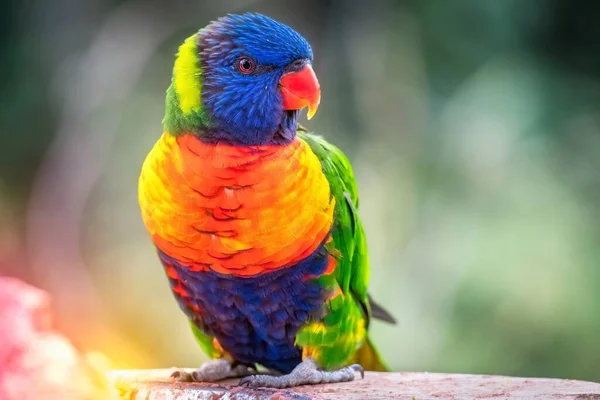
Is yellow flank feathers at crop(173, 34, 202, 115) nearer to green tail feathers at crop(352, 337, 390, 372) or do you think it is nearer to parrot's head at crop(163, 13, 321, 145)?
parrot's head at crop(163, 13, 321, 145)

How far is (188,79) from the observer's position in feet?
5.78

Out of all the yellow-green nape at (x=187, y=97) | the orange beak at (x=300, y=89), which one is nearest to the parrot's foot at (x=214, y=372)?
the yellow-green nape at (x=187, y=97)

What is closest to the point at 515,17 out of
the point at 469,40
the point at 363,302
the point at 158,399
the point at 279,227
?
the point at 469,40

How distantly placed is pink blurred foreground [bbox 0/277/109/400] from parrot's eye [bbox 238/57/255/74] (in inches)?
33.8

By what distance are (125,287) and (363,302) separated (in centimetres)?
193

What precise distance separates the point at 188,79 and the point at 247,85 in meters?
0.16

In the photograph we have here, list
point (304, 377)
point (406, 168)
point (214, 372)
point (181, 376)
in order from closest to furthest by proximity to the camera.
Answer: point (304, 377) < point (181, 376) < point (214, 372) < point (406, 168)

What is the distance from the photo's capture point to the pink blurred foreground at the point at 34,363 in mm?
1700

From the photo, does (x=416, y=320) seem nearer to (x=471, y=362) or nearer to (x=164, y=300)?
(x=471, y=362)

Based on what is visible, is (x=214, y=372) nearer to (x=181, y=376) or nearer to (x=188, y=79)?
(x=181, y=376)

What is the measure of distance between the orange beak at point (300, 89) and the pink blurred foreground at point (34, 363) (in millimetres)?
873

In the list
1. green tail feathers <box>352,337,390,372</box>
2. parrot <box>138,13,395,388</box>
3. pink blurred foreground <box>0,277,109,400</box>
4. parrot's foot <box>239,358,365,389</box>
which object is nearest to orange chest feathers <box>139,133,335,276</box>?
parrot <box>138,13,395,388</box>

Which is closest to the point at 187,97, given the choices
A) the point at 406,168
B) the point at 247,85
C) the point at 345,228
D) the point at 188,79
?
the point at 188,79

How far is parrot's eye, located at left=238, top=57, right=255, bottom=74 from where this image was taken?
1.72 m
